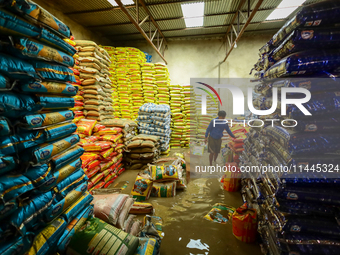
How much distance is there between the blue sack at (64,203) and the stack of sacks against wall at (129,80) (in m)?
6.42

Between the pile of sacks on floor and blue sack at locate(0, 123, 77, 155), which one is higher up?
blue sack at locate(0, 123, 77, 155)

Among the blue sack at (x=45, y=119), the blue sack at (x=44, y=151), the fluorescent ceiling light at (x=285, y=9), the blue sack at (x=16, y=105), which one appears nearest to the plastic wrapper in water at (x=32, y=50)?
the blue sack at (x=16, y=105)

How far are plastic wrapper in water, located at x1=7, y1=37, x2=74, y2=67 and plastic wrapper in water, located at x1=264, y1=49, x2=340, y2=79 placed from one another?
2302 millimetres

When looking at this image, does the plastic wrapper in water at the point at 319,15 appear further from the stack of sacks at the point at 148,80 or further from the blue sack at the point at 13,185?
the stack of sacks at the point at 148,80

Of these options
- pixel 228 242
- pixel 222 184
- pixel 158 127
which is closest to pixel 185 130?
pixel 158 127

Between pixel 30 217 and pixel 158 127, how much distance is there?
17.9 ft

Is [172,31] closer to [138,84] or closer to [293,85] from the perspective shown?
[138,84]

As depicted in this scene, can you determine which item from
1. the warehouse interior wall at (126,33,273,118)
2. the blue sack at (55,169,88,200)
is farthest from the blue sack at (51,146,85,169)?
the warehouse interior wall at (126,33,273,118)

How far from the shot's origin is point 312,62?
166 cm

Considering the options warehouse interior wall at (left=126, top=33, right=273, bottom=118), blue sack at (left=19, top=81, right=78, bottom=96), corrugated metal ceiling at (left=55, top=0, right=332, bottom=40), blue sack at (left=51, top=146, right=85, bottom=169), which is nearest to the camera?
blue sack at (left=19, top=81, right=78, bottom=96)

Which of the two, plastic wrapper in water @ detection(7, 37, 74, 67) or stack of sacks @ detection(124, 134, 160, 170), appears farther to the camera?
stack of sacks @ detection(124, 134, 160, 170)

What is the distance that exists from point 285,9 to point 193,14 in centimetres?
357

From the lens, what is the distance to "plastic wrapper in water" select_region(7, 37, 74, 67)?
1.37 m

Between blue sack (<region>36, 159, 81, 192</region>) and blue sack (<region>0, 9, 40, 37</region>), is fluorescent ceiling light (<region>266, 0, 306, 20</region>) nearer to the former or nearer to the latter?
blue sack (<region>0, 9, 40, 37</region>)
